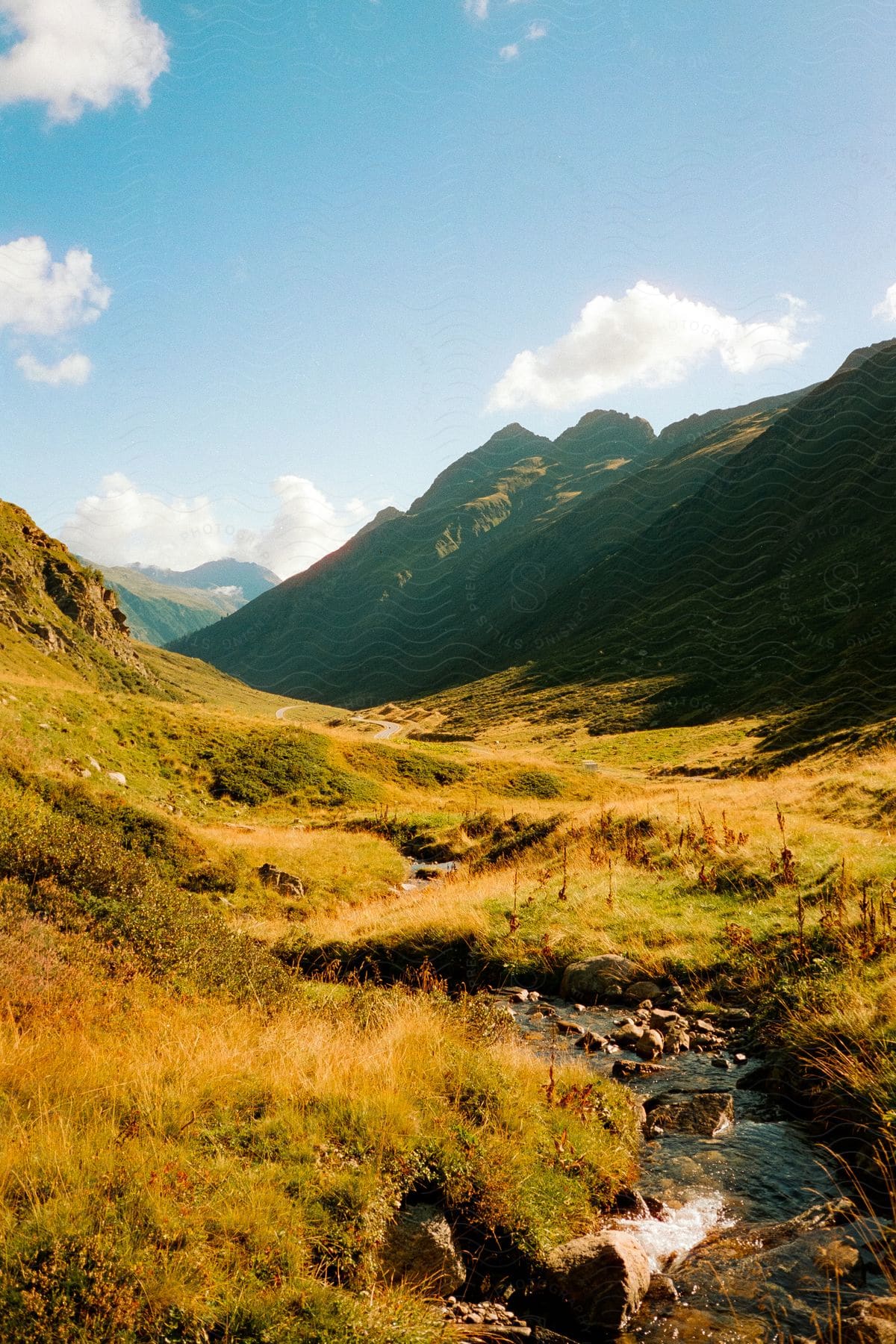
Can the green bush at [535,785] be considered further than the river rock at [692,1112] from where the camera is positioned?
Yes

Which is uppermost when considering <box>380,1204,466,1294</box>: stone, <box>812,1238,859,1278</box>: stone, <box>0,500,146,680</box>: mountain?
<box>0,500,146,680</box>: mountain

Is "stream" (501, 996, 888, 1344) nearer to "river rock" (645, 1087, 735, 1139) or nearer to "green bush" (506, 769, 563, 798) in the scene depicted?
"river rock" (645, 1087, 735, 1139)

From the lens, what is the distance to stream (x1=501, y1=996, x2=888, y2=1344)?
18.7ft

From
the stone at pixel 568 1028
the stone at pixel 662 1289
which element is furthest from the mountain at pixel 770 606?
the stone at pixel 662 1289

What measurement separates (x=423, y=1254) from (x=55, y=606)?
7657cm

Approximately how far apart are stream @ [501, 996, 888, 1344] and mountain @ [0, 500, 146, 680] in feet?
178

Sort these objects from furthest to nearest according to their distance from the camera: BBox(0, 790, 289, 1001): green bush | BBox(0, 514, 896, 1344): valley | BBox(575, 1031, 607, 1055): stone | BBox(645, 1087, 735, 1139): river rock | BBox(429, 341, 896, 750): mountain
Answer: BBox(429, 341, 896, 750): mountain < BBox(575, 1031, 607, 1055): stone < BBox(0, 790, 289, 1001): green bush < BBox(645, 1087, 735, 1139): river rock < BBox(0, 514, 896, 1344): valley

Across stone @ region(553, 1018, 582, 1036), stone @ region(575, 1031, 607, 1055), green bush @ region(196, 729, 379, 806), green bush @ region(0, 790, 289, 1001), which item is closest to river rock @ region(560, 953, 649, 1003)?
stone @ region(553, 1018, 582, 1036)

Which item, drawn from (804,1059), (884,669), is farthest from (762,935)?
(884,669)

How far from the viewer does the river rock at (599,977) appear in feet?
43.6

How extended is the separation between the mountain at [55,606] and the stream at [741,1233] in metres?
54.3

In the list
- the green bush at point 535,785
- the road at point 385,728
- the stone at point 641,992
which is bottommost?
the green bush at point 535,785

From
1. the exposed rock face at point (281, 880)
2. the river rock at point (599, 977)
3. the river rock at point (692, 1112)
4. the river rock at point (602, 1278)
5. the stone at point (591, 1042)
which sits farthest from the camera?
the exposed rock face at point (281, 880)

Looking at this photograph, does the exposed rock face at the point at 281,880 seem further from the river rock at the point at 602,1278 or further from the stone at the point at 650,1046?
the river rock at the point at 602,1278
